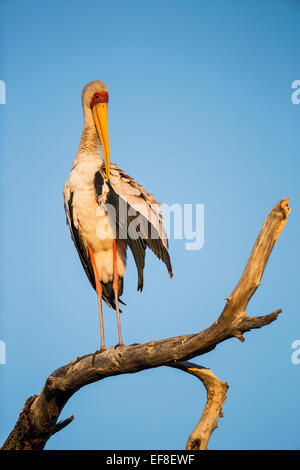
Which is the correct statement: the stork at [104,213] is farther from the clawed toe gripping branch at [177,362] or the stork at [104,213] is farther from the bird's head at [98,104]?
the clawed toe gripping branch at [177,362]

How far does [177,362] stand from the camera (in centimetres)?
575

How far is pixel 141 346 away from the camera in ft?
17.4

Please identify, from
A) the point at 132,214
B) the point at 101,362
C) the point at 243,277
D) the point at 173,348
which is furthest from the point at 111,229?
the point at 243,277

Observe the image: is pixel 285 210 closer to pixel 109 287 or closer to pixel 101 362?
pixel 101 362

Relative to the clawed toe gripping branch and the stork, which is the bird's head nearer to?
the stork

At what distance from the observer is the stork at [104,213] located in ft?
21.4

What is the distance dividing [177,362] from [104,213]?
207 cm

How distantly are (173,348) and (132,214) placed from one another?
2002 mm

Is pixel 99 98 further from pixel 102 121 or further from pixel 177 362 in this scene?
pixel 177 362

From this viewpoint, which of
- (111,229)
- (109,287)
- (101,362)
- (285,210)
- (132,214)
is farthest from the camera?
(109,287)

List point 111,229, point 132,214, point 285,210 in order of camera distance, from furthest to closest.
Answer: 1. point 111,229
2. point 132,214
3. point 285,210

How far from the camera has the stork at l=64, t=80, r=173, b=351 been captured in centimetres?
653

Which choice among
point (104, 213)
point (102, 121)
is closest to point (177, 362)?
point (104, 213)

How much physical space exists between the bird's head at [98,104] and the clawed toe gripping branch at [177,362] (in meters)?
2.78
